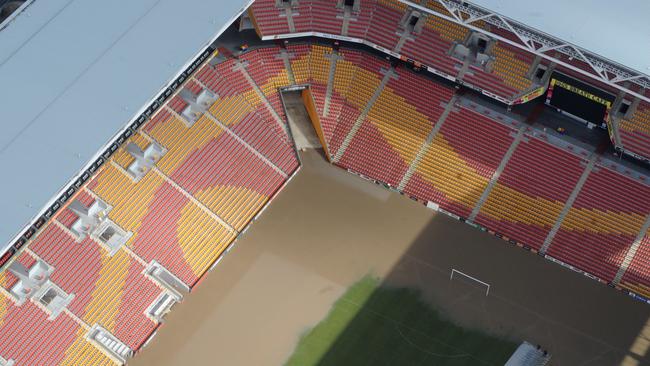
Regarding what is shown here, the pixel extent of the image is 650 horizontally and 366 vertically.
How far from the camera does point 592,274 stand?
61969 millimetres


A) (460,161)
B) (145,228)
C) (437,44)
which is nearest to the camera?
(145,228)

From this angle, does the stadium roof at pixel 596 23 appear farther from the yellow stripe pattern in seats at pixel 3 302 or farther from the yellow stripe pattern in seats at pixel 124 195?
the yellow stripe pattern in seats at pixel 3 302

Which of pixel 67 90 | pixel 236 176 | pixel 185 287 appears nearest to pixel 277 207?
pixel 236 176

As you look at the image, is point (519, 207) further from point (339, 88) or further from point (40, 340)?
point (40, 340)

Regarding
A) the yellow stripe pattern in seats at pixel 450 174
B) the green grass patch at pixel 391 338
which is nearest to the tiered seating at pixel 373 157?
the yellow stripe pattern in seats at pixel 450 174

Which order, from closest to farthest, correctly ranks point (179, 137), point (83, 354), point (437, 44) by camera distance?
point (83, 354)
point (179, 137)
point (437, 44)

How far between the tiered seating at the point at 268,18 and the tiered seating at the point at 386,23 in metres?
5.45

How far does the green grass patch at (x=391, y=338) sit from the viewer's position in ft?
197

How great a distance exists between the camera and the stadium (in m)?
56.2

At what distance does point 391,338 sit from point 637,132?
63.0 feet

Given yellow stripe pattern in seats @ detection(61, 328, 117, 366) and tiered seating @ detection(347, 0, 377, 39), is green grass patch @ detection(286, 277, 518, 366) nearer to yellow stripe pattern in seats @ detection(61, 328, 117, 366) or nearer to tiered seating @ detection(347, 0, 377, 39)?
yellow stripe pattern in seats @ detection(61, 328, 117, 366)

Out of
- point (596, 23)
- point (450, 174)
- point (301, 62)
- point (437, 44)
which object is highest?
point (596, 23)

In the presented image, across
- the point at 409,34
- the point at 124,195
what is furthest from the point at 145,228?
the point at 409,34

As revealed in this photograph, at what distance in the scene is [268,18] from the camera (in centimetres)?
6550
